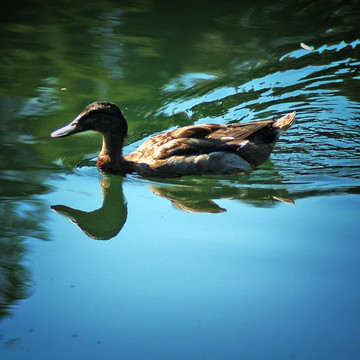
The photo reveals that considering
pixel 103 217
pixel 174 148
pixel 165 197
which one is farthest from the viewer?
pixel 174 148

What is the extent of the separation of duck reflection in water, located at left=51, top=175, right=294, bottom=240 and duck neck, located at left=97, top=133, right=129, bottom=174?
0.14m

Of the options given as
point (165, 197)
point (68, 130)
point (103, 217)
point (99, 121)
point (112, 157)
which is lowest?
point (103, 217)

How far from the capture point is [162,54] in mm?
10883

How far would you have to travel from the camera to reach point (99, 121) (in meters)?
7.99

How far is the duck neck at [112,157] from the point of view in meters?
7.90

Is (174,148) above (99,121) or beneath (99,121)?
beneath

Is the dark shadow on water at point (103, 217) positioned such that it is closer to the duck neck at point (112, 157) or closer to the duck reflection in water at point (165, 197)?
the duck reflection in water at point (165, 197)

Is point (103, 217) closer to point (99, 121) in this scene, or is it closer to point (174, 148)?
point (174, 148)

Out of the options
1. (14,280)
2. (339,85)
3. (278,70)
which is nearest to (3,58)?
(278,70)

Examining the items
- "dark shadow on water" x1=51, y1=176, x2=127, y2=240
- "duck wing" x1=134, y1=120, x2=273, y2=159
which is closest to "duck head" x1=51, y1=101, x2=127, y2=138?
"duck wing" x1=134, y1=120, x2=273, y2=159

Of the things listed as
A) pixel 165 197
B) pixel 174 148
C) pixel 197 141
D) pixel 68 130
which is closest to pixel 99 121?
pixel 68 130

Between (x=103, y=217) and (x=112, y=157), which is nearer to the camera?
(x=103, y=217)

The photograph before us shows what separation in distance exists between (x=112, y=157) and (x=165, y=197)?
1.18 m

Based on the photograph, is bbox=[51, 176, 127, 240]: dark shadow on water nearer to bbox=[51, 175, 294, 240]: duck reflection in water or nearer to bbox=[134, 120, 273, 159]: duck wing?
bbox=[51, 175, 294, 240]: duck reflection in water
